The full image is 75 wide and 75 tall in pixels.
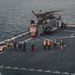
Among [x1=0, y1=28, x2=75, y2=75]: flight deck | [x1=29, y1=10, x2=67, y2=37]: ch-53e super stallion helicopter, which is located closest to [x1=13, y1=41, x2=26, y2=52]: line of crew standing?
[x1=0, y1=28, x2=75, y2=75]: flight deck

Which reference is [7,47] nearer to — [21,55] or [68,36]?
[21,55]

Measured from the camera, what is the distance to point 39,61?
34.2 metres

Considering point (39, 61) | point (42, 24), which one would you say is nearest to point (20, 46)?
point (39, 61)

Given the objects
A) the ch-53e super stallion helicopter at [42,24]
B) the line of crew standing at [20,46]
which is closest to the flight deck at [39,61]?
the line of crew standing at [20,46]

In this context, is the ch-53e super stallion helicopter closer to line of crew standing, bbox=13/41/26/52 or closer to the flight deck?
the flight deck

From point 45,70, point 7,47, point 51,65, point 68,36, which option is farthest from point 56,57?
point 68,36

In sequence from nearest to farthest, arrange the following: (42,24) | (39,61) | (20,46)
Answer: (39,61)
(20,46)
(42,24)

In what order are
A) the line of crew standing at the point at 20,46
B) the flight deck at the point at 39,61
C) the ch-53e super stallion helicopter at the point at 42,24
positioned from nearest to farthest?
the flight deck at the point at 39,61
the line of crew standing at the point at 20,46
the ch-53e super stallion helicopter at the point at 42,24

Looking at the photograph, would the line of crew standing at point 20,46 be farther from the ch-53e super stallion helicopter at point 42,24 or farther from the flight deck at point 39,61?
the ch-53e super stallion helicopter at point 42,24

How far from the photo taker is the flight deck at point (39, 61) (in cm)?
2976

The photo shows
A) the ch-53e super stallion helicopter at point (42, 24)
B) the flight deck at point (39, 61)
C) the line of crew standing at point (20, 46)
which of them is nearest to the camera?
the flight deck at point (39, 61)

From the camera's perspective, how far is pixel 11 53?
3894 cm

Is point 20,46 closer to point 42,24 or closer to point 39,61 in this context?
point 39,61

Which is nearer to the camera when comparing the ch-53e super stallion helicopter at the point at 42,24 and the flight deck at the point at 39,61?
the flight deck at the point at 39,61
